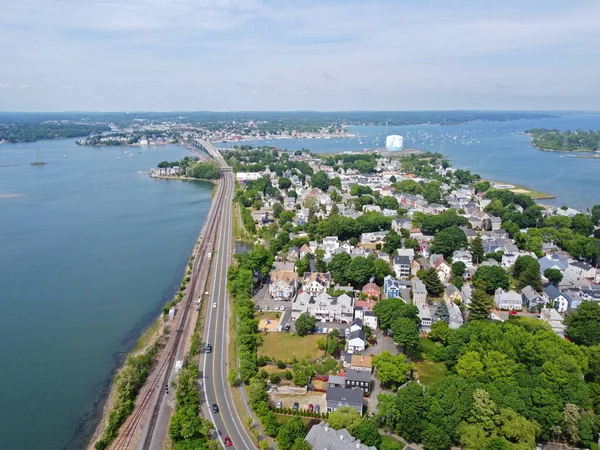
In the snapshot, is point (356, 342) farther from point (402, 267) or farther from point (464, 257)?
point (464, 257)

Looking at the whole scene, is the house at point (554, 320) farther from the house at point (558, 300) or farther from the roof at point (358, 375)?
the roof at point (358, 375)

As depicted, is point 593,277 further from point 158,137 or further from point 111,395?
point 158,137

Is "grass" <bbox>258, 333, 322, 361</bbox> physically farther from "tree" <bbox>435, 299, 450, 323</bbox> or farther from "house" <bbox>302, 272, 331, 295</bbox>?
"tree" <bbox>435, 299, 450, 323</bbox>

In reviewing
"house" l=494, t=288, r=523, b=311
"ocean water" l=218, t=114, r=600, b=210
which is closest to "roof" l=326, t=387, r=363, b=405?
"house" l=494, t=288, r=523, b=311

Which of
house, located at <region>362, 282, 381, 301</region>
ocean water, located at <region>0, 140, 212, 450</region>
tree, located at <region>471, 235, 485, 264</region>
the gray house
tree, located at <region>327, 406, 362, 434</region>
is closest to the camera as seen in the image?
tree, located at <region>327, 406, 362, 434</region>

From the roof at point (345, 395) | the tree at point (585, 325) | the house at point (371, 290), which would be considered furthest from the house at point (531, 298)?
the roof at point (345, 395)
